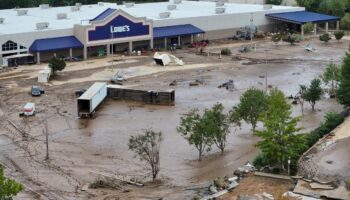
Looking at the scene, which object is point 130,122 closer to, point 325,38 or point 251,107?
point 251,107

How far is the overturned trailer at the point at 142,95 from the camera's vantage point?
147 feet

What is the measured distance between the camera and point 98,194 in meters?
26.7

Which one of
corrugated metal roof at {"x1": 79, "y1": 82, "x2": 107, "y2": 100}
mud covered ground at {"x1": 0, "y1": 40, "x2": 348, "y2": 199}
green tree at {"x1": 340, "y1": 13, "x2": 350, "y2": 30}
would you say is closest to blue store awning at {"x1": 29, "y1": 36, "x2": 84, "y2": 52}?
mud covered ground at {"x1": 0, "y1": 40, "x2": 348, "y2": 199}

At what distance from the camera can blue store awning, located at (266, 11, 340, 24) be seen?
79.0 m

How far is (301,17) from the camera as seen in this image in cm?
8081

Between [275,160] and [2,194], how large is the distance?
1248 cm

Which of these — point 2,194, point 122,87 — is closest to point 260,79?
point 122,87

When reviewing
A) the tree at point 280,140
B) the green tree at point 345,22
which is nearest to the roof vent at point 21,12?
the green tree at point 345,22

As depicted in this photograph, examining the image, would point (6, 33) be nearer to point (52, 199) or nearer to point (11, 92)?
point (11, 92)

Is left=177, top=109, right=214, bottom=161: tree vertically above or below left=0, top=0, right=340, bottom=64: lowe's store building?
below

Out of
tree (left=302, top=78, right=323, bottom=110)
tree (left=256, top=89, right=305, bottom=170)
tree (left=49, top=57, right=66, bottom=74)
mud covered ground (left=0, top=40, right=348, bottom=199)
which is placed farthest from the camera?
tree (left=49, top=57, right=66, bottom=74)

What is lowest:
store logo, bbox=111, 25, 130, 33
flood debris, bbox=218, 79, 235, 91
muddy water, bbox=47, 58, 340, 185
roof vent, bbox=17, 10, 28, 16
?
muddy water, bbox=47, 58, 340, 185

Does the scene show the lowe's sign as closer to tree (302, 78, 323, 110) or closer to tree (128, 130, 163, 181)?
tree (302, 78, 323, 110)

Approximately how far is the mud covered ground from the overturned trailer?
30.2 inches
